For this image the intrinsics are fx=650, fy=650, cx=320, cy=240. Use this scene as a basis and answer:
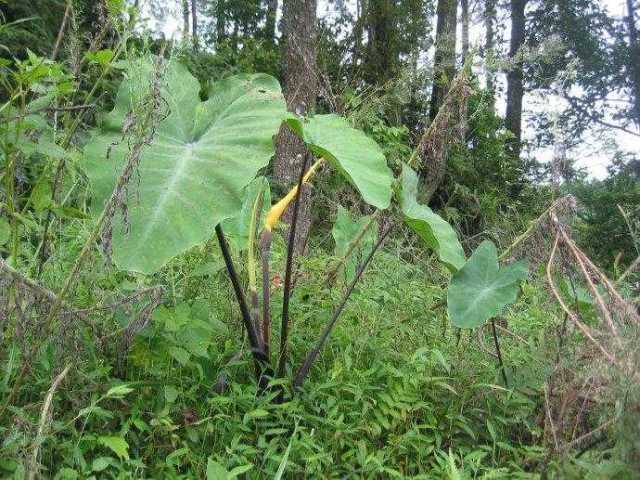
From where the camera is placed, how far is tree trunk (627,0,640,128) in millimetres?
14883

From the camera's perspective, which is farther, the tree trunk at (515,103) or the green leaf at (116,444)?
the tree trunk at (515,103)

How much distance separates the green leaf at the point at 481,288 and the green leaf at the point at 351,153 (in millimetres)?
545

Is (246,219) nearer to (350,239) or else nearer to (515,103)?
(350,239)

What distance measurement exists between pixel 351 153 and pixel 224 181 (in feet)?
1.56

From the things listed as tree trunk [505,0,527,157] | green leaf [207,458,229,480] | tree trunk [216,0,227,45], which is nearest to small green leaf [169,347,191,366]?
green leaf [207,458,229,480]

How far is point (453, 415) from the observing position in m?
2.00

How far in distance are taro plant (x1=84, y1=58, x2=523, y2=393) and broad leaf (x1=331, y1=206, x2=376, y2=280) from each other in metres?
0.35

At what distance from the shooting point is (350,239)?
9.30 ft

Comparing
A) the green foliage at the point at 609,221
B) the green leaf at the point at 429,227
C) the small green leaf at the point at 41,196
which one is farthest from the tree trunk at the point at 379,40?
Result: the small green leaf at the point at 41,196

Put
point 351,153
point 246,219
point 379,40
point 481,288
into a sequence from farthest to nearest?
point 379,40 < point 246,219 < point 481,288 < point 351,153

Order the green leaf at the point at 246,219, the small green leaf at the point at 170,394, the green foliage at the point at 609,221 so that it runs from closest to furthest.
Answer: the small green leaf at the point at 170,394 < the green leaf at the point at 246,219 < the green foliage at the point at 609,221

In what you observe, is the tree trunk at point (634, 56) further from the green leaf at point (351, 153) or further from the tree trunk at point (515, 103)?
the green leaf at point (351, 153)

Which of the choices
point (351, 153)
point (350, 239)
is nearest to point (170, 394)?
point (351, 153)

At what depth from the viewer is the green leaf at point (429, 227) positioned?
2055 mm
